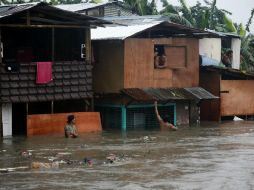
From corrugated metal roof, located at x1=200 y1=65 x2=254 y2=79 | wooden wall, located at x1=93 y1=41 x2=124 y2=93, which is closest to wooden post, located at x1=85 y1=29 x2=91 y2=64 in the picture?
wooden wall, located at x1=93 y1=41 x2=124 y2=93

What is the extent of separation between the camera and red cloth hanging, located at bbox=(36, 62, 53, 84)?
81.8ft

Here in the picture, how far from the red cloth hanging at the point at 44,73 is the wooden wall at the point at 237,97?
26.8 feet

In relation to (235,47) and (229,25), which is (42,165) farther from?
(229,25)

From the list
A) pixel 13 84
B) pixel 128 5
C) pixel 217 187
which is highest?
pixel 128 5

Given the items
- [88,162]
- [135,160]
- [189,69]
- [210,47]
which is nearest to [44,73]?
[189,69]

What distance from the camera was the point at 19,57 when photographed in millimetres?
27547

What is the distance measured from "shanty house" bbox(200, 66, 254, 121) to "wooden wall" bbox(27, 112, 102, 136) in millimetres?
5963

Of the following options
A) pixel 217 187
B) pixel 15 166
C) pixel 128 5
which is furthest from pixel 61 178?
pixel 128 5

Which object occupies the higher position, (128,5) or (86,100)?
(128,5)

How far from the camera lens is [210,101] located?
30.3 meters

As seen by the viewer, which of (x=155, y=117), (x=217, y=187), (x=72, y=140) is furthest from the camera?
(x=155, y=117)

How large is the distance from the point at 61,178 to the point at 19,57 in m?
12.0

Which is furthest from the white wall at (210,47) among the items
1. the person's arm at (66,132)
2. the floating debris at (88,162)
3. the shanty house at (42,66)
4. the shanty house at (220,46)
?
the floating debris at (88,162)

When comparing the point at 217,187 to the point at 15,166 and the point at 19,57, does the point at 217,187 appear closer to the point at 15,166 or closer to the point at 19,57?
the point at 15,166
